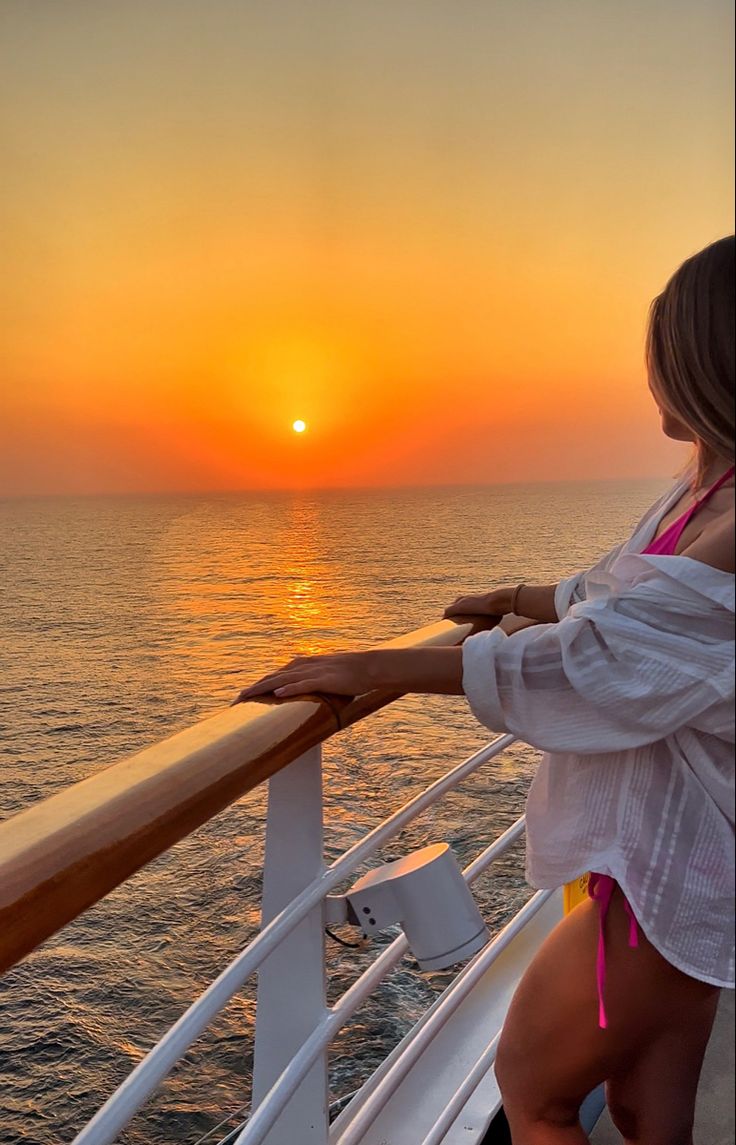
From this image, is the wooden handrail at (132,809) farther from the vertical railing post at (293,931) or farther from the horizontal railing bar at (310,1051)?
the horizontal railing bar at (310,1051)

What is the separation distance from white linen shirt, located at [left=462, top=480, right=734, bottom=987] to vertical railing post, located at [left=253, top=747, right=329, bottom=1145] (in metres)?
0.17

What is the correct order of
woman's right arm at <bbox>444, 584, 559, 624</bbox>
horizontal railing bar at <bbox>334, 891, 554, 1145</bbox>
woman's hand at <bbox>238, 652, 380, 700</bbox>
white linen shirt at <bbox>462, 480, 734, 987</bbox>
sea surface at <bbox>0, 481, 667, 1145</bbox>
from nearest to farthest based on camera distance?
white linen shirt at <bbox>462, 480, 734, 987</bbox>
woman's hand at <bbox>238, 652, 380, 700</bbox>
horizontal railing bar at <bbox>334, 891, 554, 1145</bbox>
woman's right arm at <bbox>444, 584, 559, 624</bbox>
sea surface at <bbox>0, 481, 667, 1145</bbox>

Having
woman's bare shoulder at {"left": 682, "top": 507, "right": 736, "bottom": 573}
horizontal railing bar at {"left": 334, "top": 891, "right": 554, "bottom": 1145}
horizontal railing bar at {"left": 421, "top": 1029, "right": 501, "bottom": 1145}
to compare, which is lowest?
horizontal railing bar at {"left": 421, "top": 1029, "right": 501, "bottom": 1145}

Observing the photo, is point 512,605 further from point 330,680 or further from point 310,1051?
point 310,1051

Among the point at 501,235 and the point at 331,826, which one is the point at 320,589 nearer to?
the point at 501,235

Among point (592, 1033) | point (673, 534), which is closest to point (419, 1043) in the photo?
point (592, 1033)

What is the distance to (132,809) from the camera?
52 cm

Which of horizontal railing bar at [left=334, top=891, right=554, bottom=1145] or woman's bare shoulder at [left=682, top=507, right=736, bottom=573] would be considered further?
horizontal railing bar at [left=334, top=891, right=554, bottom=1145]

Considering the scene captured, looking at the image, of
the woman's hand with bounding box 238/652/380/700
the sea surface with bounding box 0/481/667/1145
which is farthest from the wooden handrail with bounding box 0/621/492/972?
the sea surface with bounding box 0/481/667/1145

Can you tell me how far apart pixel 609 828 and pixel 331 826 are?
622 inches

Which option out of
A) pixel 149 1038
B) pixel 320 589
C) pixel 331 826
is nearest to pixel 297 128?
pixel 320 589

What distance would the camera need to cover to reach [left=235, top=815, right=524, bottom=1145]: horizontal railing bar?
666 mm

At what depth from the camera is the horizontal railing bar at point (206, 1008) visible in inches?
19.1

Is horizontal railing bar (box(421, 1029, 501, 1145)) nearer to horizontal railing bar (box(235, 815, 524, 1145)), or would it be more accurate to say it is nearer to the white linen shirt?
horizontal railing bar (box(235, 815, 524, 1145))
